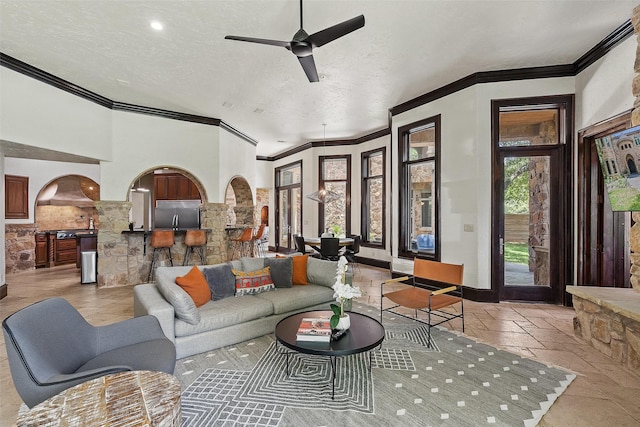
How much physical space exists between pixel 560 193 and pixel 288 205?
7.69 m

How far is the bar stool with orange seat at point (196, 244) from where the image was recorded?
614 centimetres

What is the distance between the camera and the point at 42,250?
7742 mm

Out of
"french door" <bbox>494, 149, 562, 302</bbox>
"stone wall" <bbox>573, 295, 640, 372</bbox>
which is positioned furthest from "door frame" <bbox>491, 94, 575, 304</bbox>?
"stone wall" <bbox>573, 295, 640, 372</bbox>

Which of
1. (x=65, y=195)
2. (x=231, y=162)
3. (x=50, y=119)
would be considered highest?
(x=50, y=119)

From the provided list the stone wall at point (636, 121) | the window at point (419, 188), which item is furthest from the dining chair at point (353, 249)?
the stone wall at point (636, 121)

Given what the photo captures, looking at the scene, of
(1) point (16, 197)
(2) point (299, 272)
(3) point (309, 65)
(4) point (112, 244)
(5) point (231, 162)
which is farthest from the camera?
(5) point (231, 162)

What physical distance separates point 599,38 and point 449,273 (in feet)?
11.0

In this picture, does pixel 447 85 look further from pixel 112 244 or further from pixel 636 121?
pixel 112 244

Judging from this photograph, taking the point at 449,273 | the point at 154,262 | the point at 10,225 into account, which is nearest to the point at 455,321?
the point at 449,273

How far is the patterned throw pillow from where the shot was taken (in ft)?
12.2

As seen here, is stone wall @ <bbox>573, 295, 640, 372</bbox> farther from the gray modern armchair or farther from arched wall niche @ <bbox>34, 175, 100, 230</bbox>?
arched wall niche @ <bbox>34, 175, 100, 230</bbox>

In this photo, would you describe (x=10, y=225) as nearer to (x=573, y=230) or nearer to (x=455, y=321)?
(x=455, y=321)

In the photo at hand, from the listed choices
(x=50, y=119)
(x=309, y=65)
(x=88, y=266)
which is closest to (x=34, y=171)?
(x=88, y=266)

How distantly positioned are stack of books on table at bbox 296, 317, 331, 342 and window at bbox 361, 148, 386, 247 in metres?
5.57
